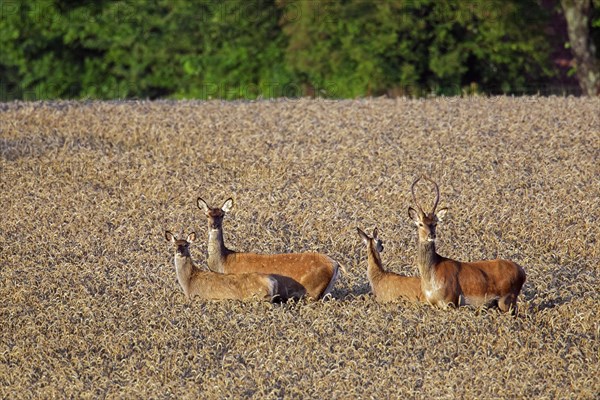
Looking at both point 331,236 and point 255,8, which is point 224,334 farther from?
point 255,8

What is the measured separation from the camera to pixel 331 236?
12.8 meters

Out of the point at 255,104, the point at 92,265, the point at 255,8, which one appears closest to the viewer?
the point at 92,265

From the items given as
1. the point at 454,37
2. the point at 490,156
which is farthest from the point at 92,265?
the point at 454,37

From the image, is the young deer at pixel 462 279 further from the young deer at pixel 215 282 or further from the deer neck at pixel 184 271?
the deer neck at pixel 184 271

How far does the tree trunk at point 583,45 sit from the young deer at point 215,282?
2005 cm

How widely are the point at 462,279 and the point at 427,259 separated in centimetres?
33

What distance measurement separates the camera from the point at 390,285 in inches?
417

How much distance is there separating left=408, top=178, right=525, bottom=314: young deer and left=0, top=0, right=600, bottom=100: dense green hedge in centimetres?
1777

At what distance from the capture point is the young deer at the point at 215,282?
10.5 m

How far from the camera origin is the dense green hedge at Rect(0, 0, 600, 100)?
30406 millimetres

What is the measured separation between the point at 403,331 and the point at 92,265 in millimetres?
3671

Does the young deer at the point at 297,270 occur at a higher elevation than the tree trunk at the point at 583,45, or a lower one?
lower

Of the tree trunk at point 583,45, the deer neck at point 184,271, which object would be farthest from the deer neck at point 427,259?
the tree trunk at point 583,45

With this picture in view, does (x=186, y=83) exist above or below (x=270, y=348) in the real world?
above
